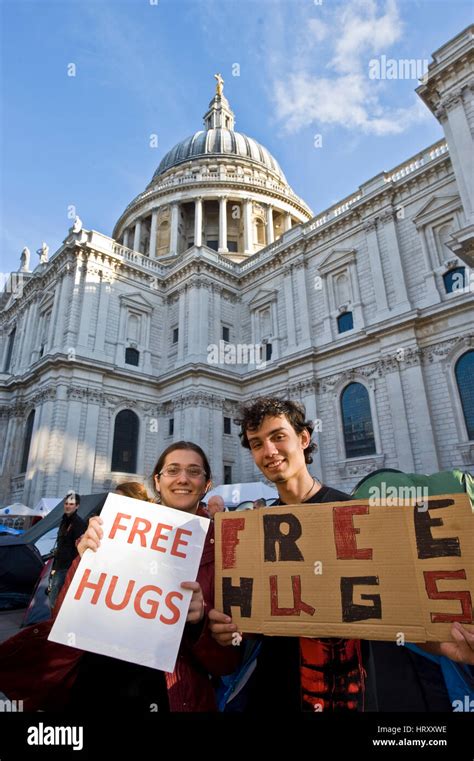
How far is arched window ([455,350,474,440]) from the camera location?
17.5 m

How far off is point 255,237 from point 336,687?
139 feet

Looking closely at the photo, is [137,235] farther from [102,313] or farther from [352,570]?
[352,570]

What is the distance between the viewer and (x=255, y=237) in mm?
41000

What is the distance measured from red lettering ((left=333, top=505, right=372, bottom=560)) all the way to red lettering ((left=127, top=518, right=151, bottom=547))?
40.6 inches

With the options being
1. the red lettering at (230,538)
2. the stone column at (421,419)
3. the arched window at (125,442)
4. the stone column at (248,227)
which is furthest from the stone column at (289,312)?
the red lettering at (230,538)

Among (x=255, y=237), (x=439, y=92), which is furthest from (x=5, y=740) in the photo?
(x=255, y=237)

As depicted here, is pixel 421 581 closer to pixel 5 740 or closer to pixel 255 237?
pixel 5 740

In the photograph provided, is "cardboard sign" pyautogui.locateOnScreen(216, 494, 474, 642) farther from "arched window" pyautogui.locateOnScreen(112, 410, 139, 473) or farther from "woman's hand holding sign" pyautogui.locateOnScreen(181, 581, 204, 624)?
"arched window" pyautogui.locateOnScreen(112, 410, 139, 473)

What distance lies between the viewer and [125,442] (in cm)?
2534

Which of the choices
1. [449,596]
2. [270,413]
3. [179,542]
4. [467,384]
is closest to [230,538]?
[179,542]

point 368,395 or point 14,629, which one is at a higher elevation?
point 368,395

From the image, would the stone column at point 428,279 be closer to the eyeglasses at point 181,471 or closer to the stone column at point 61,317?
the eyeglasses at point 181,471

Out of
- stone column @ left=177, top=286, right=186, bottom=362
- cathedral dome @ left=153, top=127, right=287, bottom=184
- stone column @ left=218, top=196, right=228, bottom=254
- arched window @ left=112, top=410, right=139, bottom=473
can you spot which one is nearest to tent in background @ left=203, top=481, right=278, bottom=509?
arched window @ left=112, top=410, right=139, bottom=473

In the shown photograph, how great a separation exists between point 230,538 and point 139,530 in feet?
1.69
